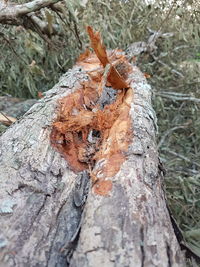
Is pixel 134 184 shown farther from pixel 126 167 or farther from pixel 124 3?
pixel 124 3

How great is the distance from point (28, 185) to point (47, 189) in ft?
0.25

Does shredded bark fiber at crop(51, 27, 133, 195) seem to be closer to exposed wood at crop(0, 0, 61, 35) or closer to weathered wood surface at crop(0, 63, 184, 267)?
weathered wood surface at crop(0, 63, 184, 267)

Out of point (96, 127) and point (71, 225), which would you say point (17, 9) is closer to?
point (96, 127)

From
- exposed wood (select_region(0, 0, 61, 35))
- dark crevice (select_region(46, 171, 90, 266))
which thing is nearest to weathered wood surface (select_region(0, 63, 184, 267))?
dark crevice (select_region(46, 171, 90, 266))

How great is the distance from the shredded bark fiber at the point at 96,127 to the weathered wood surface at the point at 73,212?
0.16ft

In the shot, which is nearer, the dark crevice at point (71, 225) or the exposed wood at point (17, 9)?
the dark crevice at point (71, 225)

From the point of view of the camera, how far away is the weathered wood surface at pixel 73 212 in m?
0.96

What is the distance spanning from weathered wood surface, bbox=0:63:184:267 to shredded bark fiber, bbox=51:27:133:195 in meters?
0.05

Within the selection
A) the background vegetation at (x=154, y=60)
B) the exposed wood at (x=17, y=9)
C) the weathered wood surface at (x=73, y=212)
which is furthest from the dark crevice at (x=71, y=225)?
the exposed wood at (x=17, y=9)

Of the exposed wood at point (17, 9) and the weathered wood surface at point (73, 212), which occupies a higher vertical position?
the exposed wood at point (17, 9)

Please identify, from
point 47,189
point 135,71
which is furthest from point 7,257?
point 135,71

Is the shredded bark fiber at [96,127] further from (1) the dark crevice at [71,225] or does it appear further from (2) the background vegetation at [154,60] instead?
(2) the background vegetation at [154,60]

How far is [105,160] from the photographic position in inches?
54.9

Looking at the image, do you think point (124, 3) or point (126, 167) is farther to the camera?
point (124, 3)
